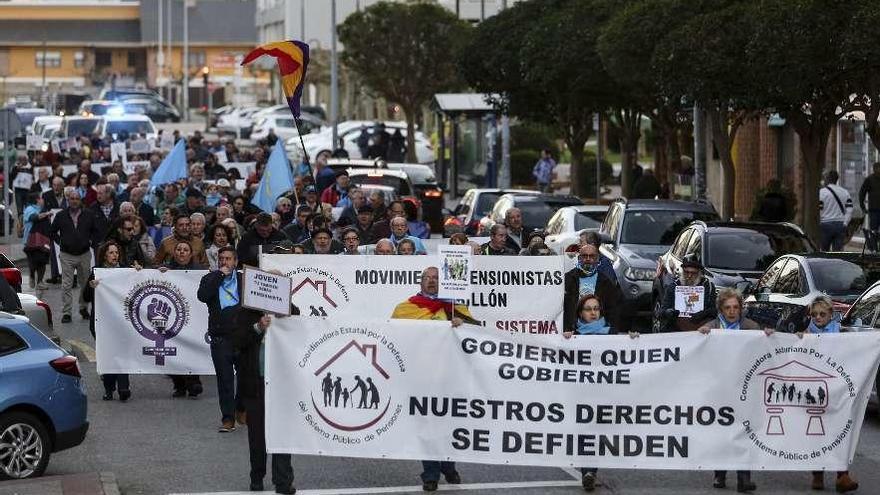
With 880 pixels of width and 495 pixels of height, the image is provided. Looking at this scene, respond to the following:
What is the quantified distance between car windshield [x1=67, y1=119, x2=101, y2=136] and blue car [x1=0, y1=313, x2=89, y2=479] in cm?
4131

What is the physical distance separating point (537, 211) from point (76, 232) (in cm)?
862

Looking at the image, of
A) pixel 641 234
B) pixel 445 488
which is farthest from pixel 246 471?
pixel 641 234

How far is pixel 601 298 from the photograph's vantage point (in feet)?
49.5

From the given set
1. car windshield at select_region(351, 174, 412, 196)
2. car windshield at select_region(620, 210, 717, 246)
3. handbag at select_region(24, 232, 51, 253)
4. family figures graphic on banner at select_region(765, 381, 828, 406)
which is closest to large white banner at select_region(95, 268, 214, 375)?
family figures graphic on banner at select_region(765, 381, 828, 406)

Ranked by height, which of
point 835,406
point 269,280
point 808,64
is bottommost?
point 835,406

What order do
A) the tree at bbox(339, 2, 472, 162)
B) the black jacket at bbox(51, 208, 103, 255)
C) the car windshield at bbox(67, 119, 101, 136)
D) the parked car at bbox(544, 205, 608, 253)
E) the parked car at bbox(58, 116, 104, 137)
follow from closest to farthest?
the black jacket at bbox(51, 208, 103, 255) < the parked car at bbox(544, 205, 608, 253) < the parked car at bbox(58, 116, 104, 137) < the car windshield at bbox(67, 119, 101, 136) < the tree at bbox(339, 2, 472, 162)

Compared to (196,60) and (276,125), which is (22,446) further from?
(196,60)

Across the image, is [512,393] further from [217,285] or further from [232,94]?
[232,94]

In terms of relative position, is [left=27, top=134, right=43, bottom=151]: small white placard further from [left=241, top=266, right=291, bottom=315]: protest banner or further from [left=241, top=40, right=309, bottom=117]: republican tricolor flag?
[left=241, top=266, right=291, bottom=315]: protest banner

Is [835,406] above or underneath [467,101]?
underneath

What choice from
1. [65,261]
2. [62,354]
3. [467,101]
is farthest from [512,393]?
[467,101]

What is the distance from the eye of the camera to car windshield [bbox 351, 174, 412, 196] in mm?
33750

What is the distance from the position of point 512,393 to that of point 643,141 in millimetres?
63798

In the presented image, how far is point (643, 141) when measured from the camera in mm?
75688
